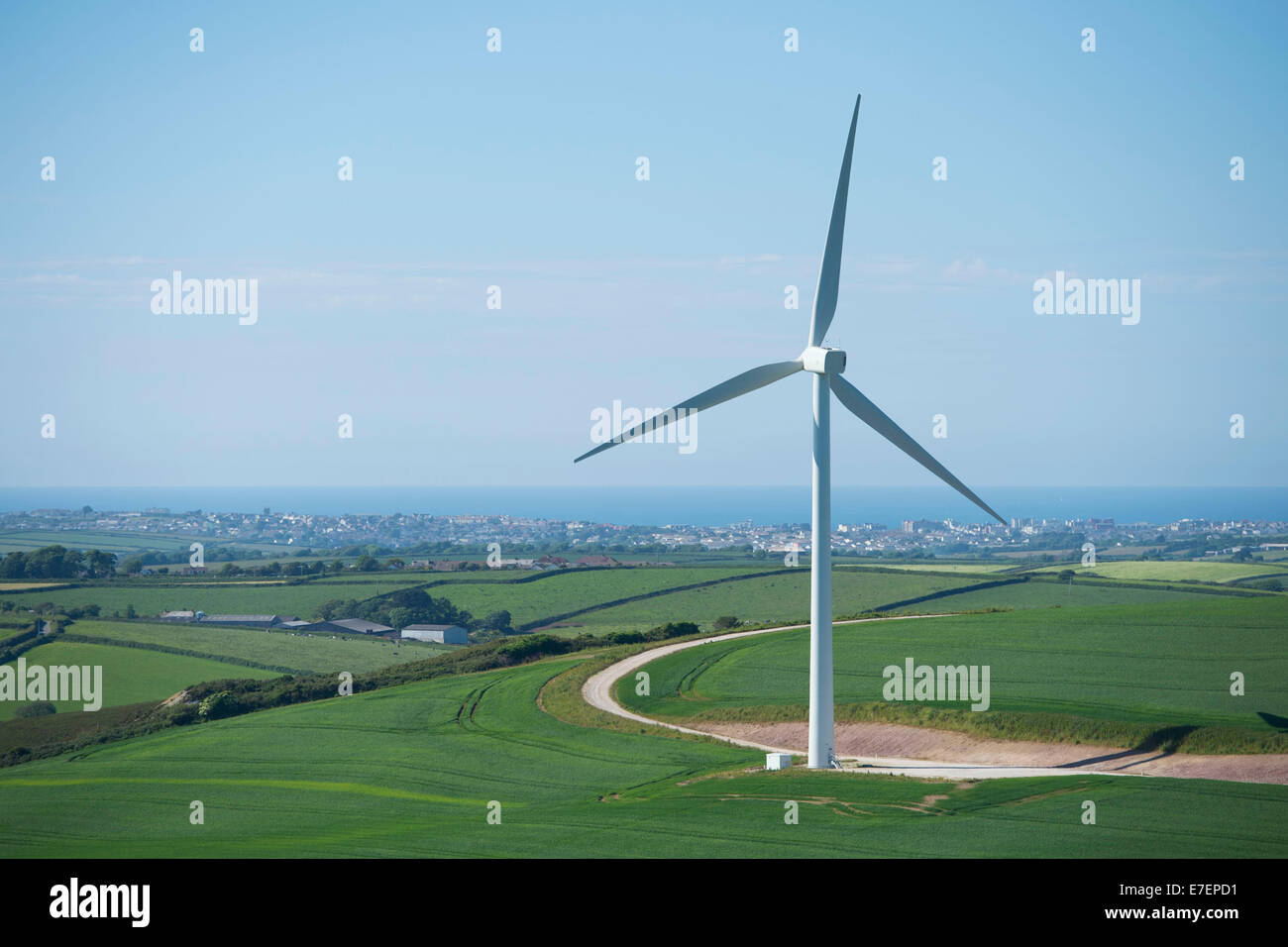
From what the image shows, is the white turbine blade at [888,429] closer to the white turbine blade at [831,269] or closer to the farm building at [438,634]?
the white turbine blade at [831,269]

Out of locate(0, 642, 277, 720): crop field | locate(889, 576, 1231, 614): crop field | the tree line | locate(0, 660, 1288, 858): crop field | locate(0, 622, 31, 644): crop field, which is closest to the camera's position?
locate(0, 660, 1288, 858): crop field

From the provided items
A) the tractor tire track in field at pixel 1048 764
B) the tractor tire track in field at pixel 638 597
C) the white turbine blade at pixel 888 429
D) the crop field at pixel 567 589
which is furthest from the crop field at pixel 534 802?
the crop field at pixel 567 589

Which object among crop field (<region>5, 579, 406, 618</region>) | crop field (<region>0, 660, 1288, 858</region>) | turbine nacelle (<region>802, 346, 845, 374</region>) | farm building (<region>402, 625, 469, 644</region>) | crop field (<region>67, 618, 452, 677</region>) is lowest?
farm building (<region>402, 625, 469, 644</region>)

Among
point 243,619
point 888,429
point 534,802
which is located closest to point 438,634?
point 243,619

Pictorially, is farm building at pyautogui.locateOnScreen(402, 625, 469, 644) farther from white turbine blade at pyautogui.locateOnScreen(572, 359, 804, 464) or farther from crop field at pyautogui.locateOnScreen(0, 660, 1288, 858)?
white turbine blade at pyautogui.locateOnScreen(572, 359, 804, 464)

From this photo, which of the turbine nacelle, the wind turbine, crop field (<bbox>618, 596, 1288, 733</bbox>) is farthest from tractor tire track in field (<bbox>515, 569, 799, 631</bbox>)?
the turbine nacelle

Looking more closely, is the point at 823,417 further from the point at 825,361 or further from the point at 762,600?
the point at 762,600

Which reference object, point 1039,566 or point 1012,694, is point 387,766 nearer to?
point 1012,694

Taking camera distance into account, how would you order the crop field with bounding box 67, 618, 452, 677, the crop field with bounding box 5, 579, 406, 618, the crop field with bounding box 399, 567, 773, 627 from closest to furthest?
the crop field with bounding box 67, 618, 452, 677 → the crop field with bounding box 5, 579, 406, 618 → the crop field with bounding box 399, 567, 773, 627
